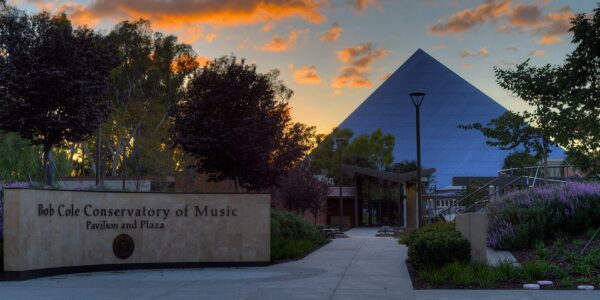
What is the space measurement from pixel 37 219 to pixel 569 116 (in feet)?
45.3

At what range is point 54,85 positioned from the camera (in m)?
24.5

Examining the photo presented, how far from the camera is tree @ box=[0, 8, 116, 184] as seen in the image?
24547mm

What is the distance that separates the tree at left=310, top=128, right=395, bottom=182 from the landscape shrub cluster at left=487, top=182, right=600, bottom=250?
75700 mm

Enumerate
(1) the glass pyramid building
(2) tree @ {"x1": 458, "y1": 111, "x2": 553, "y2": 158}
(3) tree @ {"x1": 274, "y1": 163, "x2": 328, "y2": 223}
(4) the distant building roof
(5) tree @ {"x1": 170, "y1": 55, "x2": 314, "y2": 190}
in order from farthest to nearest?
(1) the glass pyramid building < (4) the distant building roof < (3) tree @ {"x1": 274, "y1": 163, "x2": 328, "y2": 223} < (5) tree @ {"x1": 170, "y1": 55, "x2": 314, "y2": 190} < (2) tree @ {"x1": 458, "y1": 111, "x2": 553, "y2": 158}

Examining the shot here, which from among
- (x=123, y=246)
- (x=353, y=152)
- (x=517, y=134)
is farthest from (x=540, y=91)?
(x=353, y=152)

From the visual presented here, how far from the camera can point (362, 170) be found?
59.2 meters

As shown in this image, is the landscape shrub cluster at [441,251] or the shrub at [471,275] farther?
the landscape shrub cluster at [441,251]

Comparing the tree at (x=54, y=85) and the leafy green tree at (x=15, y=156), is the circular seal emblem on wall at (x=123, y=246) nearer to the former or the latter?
the tree at (x=54, y=85)

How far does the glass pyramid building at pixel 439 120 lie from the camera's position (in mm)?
151500

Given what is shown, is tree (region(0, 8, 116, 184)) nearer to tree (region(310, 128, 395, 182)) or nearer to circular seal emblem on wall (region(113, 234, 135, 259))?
circular seal emblem on wall (region(113, 234, 135, 259))

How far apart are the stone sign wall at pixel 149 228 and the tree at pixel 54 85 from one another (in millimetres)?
7210

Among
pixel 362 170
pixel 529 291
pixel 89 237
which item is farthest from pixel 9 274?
pixel 362 170

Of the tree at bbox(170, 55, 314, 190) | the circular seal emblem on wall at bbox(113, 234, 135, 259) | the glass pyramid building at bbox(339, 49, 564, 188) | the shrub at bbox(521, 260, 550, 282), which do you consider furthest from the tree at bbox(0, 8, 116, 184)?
the glass pyramid building at bbox(339, 49, 564, 188)

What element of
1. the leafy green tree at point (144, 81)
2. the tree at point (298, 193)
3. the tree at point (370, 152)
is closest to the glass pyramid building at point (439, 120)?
the tree at point (370, 152)
